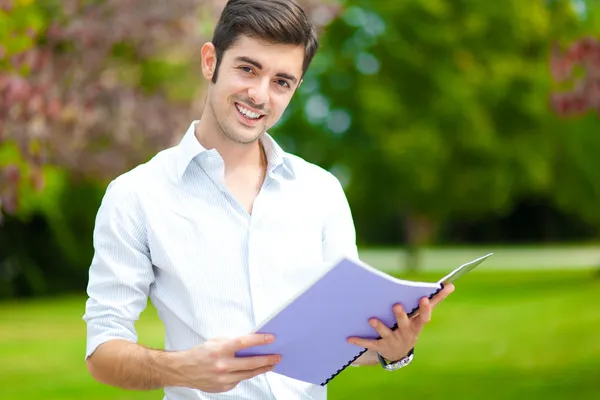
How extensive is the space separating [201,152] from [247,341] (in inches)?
24.1

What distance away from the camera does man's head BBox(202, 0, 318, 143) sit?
231cm

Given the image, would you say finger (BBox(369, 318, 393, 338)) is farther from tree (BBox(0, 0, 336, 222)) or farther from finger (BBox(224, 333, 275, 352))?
tree (BBox(0, 0, 336, 222))

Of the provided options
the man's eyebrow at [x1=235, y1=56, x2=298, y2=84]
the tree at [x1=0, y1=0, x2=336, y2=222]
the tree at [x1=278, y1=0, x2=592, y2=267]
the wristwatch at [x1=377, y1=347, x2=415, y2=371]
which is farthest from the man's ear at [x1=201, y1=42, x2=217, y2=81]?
the tree at [x1=278, y1=0, x2=592, y2=267]

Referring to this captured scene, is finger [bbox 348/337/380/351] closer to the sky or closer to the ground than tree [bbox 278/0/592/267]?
closer to the ground

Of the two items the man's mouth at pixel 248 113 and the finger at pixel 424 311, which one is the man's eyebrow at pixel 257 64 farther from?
the finger at pixel 424 311

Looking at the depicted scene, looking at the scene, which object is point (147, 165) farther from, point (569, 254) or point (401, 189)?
point (569, 254)

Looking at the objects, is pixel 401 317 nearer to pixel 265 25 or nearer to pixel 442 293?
pixel 442 293

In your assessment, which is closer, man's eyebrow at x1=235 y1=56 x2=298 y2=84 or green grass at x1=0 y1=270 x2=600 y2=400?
man's eyebrow at x1=235 y1=56 x2=298 y2=84

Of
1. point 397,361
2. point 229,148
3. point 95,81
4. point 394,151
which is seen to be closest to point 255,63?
point 229,148

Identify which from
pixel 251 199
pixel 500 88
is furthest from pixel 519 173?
pixel 251 199

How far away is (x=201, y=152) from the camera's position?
240 cm

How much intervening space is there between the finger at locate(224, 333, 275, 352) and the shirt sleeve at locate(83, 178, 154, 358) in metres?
0.34

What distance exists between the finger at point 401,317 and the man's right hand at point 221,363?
1.00 ft

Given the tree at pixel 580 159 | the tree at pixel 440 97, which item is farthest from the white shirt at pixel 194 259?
the tree at pixel 440 97
